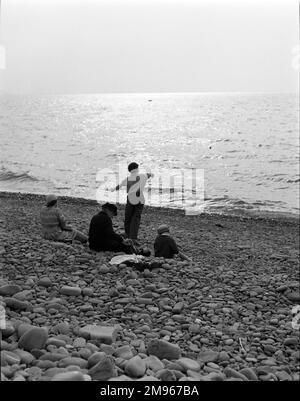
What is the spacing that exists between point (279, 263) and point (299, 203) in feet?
54.2

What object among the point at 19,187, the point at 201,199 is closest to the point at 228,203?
the point at 201,199

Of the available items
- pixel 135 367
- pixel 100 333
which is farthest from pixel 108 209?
pixel 135 367

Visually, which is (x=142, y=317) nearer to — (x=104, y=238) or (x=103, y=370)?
(x=103, y=370)

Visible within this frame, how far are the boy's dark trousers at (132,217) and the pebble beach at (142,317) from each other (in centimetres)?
174

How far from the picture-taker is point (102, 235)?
30.8 feet

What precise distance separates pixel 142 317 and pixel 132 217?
5.07 m

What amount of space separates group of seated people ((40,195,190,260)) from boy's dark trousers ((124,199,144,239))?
131cm

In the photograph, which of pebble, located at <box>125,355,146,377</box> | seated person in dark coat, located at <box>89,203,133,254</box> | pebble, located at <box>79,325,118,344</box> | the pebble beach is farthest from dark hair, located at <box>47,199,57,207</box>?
pebble, located at <box>125,355,146,377</box>

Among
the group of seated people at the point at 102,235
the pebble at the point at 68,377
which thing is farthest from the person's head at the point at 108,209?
the pebble at the point at 68,377

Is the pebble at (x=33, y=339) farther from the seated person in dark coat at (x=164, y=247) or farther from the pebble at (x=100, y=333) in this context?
the seated person in dark coat at (x=164, y=247)

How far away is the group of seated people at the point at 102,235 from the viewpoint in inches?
370

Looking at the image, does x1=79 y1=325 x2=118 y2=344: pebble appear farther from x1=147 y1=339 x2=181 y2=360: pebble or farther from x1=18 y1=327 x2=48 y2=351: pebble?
x1=18 y1=327 x2=48 y2=351: pebble
